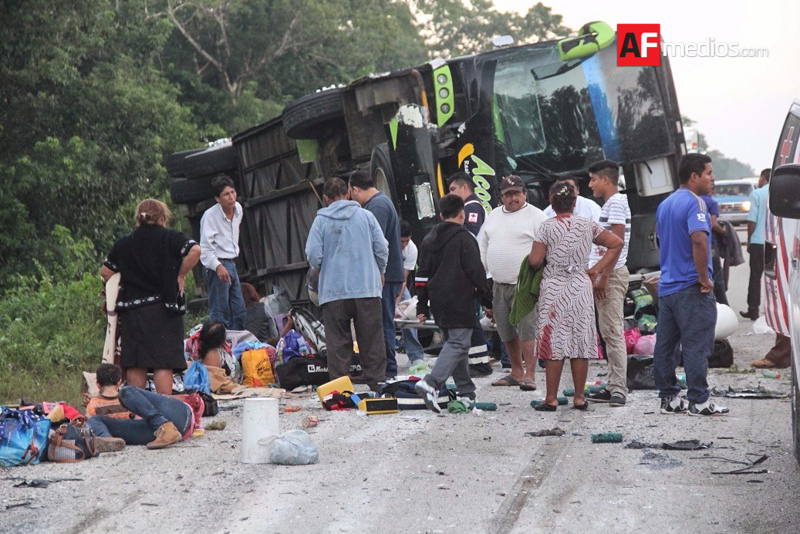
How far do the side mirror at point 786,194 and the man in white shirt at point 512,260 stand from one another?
16.4 ft

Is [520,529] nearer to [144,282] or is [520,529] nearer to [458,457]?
[458,457]

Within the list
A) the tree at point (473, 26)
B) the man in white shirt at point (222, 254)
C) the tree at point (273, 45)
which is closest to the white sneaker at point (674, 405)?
the man in white shirt at point (222, 254)

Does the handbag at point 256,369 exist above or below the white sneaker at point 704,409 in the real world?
above

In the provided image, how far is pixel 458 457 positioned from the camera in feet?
23.0

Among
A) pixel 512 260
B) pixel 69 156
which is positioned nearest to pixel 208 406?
pixel 512 260

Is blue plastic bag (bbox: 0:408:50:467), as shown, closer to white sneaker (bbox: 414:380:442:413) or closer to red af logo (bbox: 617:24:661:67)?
white sneaker (bbox: 414:380:442:413)

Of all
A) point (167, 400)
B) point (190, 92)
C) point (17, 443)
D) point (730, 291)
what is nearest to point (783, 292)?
point (167, 400)

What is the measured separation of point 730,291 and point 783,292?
1360cm

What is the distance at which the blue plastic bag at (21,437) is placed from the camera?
6.90 metres

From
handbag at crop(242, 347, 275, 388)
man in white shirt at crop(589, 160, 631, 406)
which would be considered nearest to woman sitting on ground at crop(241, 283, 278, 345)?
handbag at crop(242, 347, 275, 388)

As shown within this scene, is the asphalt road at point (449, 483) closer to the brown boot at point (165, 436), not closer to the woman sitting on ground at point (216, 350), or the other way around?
the brown boot at point (165, 436)

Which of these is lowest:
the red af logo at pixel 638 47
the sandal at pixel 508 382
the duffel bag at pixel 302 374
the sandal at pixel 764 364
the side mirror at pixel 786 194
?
the sandal at pixel 764 364

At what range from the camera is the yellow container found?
928cm

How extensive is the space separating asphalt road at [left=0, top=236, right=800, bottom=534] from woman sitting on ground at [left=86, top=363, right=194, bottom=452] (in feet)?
0.42
